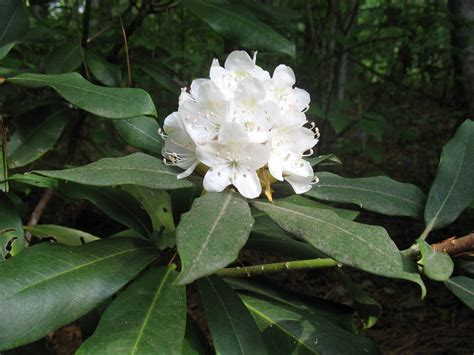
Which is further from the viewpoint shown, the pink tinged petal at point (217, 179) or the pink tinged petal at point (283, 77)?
the pink tinged petal at point (283, 77)

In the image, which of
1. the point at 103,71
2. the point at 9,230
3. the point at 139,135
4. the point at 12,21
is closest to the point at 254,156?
the point at 139,135

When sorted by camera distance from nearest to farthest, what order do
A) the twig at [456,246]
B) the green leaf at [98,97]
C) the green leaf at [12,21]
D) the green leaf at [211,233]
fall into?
the green leaf at [211,233], the twig at [456,246], the green leaf at [98,97], the green leaf at [12,21]

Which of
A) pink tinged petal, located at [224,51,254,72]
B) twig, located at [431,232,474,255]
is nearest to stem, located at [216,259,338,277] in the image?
twig, located at [431,232,474,255]

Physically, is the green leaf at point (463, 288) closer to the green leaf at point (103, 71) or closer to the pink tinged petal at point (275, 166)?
the pink tinged petal at point (275, 166)

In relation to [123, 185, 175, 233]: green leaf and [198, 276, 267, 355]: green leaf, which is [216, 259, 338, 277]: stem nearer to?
[198, 276, 267, 355]: green leaf

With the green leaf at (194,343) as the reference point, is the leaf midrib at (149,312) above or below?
above

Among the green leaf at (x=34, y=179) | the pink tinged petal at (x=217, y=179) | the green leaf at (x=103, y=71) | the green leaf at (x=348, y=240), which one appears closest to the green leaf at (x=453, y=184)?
the green leaf at (x=348, y=240)

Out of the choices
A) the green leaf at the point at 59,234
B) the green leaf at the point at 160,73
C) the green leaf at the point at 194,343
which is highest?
the green leaf at the point at 160,73
